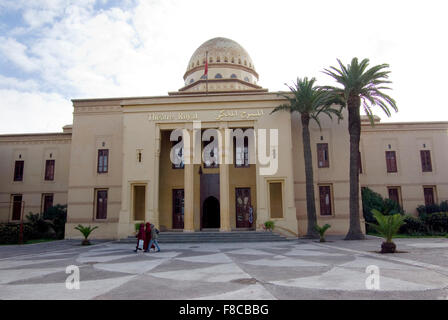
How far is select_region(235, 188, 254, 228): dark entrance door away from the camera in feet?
76.9

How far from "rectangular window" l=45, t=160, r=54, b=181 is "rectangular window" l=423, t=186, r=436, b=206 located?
3193cm

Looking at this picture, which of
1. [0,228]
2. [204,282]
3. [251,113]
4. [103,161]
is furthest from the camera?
[103,161]

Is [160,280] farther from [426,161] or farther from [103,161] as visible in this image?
[426,161]

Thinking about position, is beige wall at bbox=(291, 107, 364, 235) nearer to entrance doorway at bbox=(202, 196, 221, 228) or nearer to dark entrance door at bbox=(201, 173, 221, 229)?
dark entrance door at bbox=(201, 173, 221, 229)

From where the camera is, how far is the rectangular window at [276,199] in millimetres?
23312

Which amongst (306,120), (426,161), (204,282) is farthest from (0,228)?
(426,161)

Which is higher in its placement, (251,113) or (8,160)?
(251,113)

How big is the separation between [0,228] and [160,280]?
1862 centimetres

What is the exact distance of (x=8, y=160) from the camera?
28.4 meters

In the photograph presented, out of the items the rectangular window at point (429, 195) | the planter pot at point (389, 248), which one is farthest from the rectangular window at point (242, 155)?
the rectangular window at point (429, 195)

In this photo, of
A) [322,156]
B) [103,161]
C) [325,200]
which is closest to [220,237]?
[325,200]

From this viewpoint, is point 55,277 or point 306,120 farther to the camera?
point 306,120

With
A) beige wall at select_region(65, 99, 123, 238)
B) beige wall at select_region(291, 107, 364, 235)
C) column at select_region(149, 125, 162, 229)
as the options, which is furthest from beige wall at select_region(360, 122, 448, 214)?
beige wall at select_region(65, 99, 123, 238)

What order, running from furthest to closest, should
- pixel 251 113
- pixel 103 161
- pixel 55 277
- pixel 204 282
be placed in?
pixel 103 161
pixel 251 113
pixel 55 277
pixel 204 282
